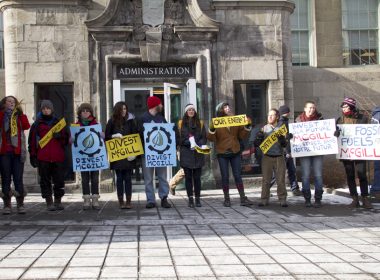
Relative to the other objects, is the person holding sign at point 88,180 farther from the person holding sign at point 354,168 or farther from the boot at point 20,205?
the person holding sign at point 354,168

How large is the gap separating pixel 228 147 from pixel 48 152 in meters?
3.25

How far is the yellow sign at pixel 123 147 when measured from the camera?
345 inches

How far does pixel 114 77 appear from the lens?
12.5m

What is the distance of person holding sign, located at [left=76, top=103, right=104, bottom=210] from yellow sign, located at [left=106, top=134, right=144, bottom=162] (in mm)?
498

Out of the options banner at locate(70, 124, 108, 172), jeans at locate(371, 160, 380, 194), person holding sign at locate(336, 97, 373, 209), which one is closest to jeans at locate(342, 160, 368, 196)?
person holding sign at locate(336, 97, 373, 209)

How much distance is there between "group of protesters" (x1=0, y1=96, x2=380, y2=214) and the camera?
27.5 ft

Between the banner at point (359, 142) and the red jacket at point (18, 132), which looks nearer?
the red jacket at point (18, 132)

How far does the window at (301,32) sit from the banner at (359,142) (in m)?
6.98

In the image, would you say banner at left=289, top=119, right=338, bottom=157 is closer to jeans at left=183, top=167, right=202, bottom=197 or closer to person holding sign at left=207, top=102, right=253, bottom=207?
person holding sign at left=207, top=102, right=253, bottom=207

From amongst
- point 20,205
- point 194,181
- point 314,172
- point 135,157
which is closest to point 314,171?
point 314,172

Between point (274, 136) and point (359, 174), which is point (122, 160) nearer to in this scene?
point (274, 136)

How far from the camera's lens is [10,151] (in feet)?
27.1

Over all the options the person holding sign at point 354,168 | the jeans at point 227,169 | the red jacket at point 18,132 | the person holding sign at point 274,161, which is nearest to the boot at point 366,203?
the person holding sign at point 354,168

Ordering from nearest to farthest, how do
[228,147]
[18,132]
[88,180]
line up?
[18,132]
[88,180]
[228,147]
